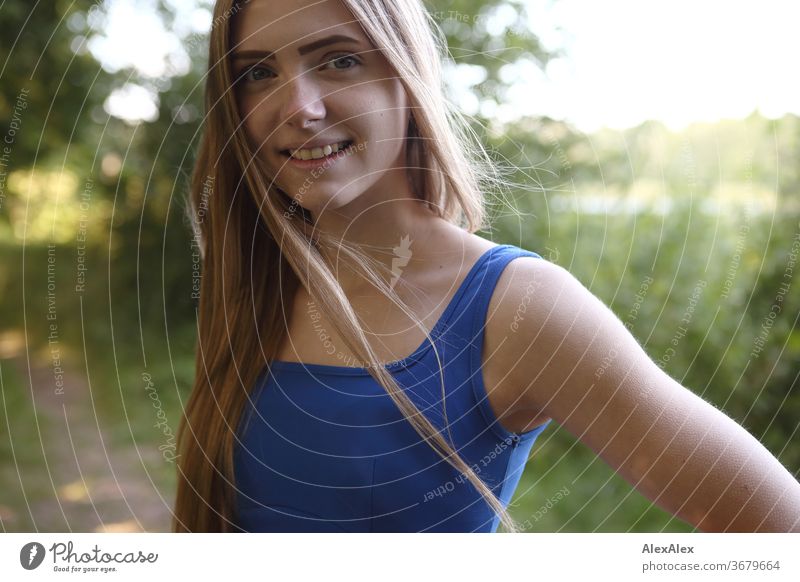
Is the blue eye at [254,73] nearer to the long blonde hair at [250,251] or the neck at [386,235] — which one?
the long blonde hair at [250,251]

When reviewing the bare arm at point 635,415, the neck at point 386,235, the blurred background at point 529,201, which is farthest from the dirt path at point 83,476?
the bare arm at point 635,415

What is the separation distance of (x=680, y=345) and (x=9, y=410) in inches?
46.9

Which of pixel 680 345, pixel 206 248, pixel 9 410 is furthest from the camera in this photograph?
pixel 9 410

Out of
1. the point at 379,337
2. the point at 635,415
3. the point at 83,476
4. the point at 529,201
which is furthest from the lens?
the point at 83,476

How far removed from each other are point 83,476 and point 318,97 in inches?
41.1

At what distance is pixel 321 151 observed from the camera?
540 mm

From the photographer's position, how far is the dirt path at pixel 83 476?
1145mm

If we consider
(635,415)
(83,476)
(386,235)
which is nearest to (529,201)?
(386,235)

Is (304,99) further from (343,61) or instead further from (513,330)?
(513,330)
